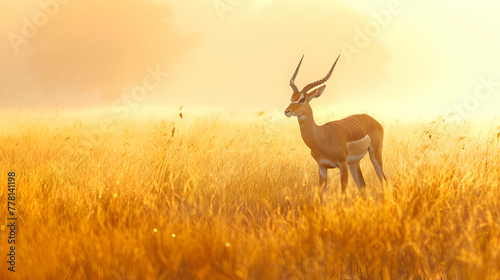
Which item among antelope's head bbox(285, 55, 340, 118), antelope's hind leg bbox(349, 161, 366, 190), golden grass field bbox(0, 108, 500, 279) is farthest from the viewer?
antelope's hind leg bbox(349, 161, 366, 190)

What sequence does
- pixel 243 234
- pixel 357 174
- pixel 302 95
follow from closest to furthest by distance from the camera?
pixel 243 234 < pixel 302 95 < pixel 357 174

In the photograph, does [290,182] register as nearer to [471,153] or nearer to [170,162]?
[170,162]

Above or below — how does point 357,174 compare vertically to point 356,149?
below

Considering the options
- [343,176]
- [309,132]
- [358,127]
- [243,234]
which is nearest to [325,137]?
[309,132]

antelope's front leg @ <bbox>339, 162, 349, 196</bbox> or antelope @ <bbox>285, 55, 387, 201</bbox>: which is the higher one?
antelope @ <bbox>285, 55, 387, 201</bbox>

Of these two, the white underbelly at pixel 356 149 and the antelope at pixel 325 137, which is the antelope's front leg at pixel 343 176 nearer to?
the antelope at pixel 325 137

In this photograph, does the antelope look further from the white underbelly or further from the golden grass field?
the golden grass field

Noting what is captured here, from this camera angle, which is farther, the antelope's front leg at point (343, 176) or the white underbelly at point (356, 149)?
the white underbelly at point (356, 149)

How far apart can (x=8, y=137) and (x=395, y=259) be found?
9.08m

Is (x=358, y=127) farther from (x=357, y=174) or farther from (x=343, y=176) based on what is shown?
(x=343, y=176)

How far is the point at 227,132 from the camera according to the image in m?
10.4

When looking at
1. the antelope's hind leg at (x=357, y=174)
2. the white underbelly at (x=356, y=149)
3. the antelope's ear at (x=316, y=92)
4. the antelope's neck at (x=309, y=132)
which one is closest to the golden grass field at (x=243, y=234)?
the antelope's hind leg at (x=357, y=174)

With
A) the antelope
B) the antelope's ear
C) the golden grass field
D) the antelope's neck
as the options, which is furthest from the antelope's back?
the golden grass field

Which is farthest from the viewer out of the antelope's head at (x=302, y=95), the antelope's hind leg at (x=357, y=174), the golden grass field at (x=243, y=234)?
the antelope's hind leg at (x=357, y=174)
